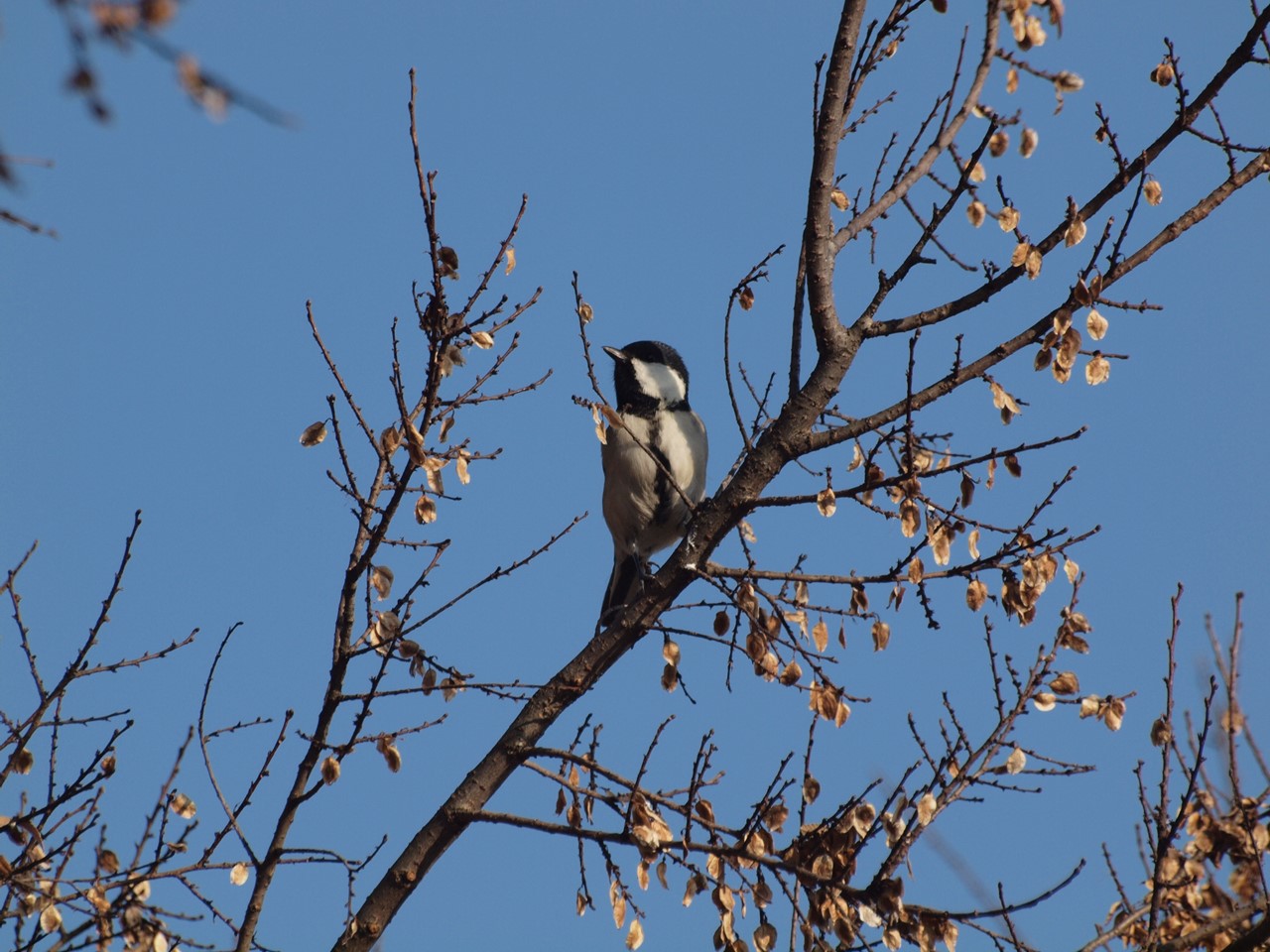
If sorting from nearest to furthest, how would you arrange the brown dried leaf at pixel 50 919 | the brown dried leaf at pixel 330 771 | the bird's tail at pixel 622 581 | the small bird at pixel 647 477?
the brown dried leaf at pixel 50 919 < the brown dried leaf at pixel 330 771 < the small bird at pixel 647 477 < the bird's tail at pixel 622 581

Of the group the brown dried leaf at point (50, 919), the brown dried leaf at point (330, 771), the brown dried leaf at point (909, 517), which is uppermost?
the brown dried leaf at point (909, 517)

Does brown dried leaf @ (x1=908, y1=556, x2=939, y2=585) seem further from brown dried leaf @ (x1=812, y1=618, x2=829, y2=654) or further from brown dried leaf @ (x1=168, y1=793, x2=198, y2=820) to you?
brown dried leaf @ (x1=168, y1=793, x2=198, y2=820)

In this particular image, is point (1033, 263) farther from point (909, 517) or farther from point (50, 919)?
point (50, 919)

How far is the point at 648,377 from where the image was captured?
5617mm

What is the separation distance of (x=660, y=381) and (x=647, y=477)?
71 cm

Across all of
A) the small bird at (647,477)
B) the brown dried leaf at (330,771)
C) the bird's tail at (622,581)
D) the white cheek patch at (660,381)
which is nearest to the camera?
the brown dried leaf at (330,771)

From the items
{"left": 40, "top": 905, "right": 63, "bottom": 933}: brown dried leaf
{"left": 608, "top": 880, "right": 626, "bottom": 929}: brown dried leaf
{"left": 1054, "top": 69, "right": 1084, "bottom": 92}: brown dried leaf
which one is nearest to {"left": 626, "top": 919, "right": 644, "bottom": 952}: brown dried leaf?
{"left": 608, "top": 880, "right": 626, "bottom": 929}: brown dried leaf

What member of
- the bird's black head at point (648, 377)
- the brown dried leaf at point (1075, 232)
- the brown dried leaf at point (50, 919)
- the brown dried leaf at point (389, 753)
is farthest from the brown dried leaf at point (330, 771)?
the bird's black head at point (648, 377)

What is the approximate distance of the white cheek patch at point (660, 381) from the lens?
544 centimetres

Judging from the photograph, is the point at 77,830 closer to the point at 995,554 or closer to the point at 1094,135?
the point at 995,554

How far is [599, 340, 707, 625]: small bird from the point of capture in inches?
197

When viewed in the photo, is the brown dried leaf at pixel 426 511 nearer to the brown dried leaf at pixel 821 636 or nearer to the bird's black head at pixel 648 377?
the brown dried leaf at pixel 821 636

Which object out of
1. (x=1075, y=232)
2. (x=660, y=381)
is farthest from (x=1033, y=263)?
(x=660, y=381)

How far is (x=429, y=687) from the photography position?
314 cm
